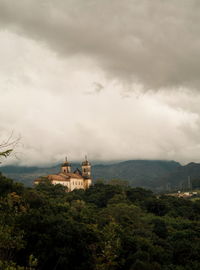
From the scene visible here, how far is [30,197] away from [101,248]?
2641 cm

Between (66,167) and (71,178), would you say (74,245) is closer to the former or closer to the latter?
(71,178)

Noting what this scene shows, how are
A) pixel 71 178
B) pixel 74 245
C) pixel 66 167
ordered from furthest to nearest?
pixel 66 167
pixel 71 178
pixel 74 245

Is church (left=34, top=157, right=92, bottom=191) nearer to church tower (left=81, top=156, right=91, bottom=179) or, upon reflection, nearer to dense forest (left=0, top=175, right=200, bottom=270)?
church tower (left=81, top=156, right=91, bottom=179)

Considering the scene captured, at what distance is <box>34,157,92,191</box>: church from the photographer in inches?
5327

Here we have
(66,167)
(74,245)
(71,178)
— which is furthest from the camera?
(66,167)

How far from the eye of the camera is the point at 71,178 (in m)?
145

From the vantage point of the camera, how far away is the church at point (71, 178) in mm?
135300

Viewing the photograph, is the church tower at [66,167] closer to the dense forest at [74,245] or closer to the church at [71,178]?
the church at [71,178]

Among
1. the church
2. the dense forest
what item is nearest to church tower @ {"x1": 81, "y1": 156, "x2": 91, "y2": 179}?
the church

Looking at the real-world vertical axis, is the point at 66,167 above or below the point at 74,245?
above

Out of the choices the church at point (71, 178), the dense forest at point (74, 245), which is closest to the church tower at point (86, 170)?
the church at point (71, 178)

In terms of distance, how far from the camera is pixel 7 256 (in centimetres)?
2889

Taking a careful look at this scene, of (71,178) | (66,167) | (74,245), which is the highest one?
(66,167)

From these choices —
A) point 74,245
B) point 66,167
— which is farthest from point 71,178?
point 74,245
